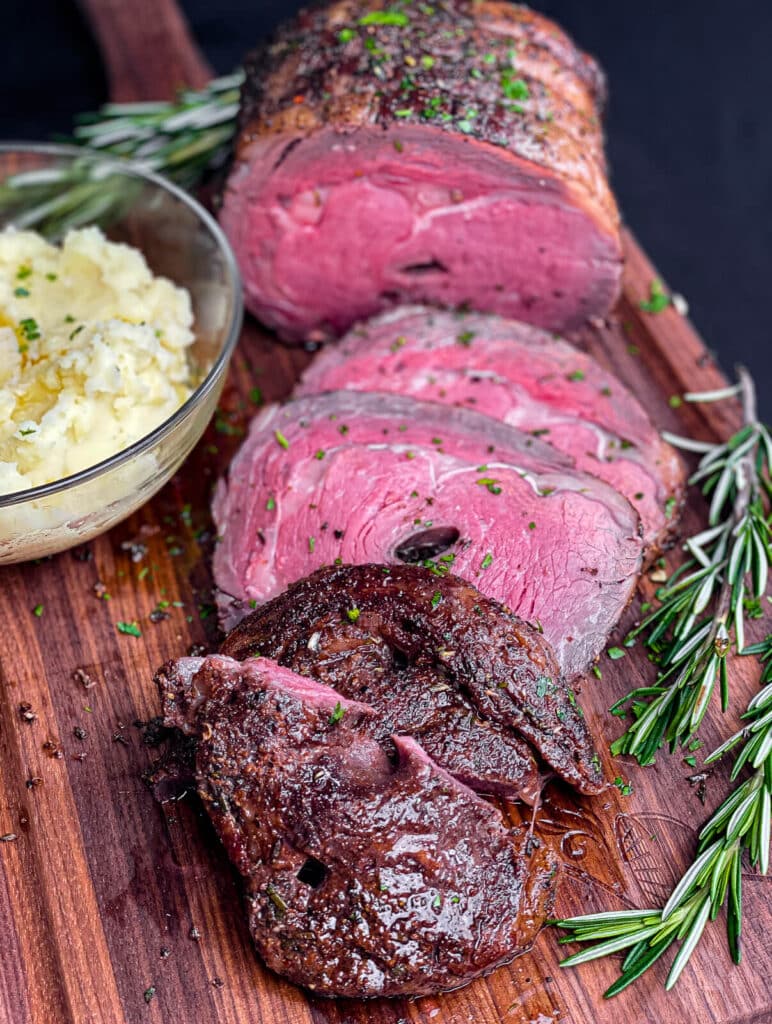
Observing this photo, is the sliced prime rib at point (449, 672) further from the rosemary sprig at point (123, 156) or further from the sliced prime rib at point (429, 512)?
the rosemary sprig at point (123, 156)

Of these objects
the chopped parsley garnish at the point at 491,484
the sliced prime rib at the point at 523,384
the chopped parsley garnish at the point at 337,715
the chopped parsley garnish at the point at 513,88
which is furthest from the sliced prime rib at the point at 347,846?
the chopped parsley garnish at the point at 513,88

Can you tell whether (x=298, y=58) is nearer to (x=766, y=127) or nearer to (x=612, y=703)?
(x=612, y=703)

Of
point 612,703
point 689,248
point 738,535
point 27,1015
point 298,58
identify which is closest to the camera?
point 27,1015

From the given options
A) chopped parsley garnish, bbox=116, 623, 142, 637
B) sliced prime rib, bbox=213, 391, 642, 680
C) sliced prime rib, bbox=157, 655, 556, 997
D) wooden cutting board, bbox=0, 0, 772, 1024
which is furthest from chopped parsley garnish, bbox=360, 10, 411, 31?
sliced prime rib, bbox=157, 655, 556, 997

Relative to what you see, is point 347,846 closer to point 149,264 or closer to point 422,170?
point 422,170

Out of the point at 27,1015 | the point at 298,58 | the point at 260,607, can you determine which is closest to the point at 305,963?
the point at 27,1015
